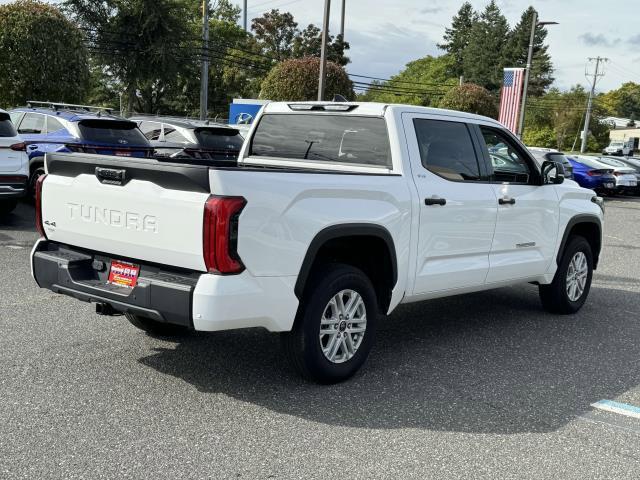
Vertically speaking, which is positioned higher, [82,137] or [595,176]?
[82,137]

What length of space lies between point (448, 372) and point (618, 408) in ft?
3.73

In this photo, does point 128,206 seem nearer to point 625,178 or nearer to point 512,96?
point 625,178

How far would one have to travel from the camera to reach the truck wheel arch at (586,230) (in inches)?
268

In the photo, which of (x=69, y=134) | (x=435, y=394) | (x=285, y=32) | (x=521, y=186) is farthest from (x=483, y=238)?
(x=285, y=32)

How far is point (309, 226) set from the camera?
4246 mm

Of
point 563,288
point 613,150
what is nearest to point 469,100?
point 563,288

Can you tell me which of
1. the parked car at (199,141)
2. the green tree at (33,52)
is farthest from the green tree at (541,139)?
the parked car at (199,141)

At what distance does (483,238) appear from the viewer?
18.6 feet

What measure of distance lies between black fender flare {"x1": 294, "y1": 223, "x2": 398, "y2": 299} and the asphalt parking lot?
77 cm

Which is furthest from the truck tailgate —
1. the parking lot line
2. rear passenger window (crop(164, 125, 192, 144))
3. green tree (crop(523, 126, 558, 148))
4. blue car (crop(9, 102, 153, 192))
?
green tree (crop(523, 126, 558, 148))

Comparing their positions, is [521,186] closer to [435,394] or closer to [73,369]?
[435,394]

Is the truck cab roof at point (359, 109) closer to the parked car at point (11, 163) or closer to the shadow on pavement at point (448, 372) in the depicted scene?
the shadow on pavement at point (448, 372)

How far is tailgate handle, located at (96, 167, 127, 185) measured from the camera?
167 inches

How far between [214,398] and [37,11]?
18613 millimetres
